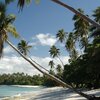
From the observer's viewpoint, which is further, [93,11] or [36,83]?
[36,83]

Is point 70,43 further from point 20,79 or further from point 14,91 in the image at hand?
point 20,79

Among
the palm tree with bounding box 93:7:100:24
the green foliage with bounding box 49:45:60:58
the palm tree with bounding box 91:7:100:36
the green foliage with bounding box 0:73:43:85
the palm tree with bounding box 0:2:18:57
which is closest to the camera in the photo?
the palm tree with bounding box 0:2:18:57

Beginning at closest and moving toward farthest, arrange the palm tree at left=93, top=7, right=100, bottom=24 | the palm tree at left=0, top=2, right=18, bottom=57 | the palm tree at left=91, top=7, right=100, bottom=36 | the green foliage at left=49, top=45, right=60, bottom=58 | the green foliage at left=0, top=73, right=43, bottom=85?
the palm tree at left=0, top=2, right=18, bottom=57 → the palm tree at left=91, top=7, right=100, bottom=36 → the palm tree at left=93, top=7, right=100, bottom=24 → the green foliage at left=49, top=45, right=60, bottom=58 → the green foliage at left=0, top=73, right=43, bottom=85

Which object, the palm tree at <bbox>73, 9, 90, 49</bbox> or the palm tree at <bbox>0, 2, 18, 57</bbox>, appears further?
the palm tree at <bbox>73, 9, 90, 49</bbox>

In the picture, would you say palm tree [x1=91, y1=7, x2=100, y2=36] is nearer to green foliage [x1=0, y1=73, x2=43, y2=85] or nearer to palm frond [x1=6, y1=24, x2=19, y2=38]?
palm frond [x1=6, y1=24, x2=19, y2=38]

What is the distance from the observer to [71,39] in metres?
71.9

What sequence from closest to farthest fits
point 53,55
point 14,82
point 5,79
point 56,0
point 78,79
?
point 56,0, point 78,79, point 53,55, point 14,82, point 5,79

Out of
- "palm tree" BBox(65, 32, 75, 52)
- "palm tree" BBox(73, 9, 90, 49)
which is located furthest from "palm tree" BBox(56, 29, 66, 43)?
"palm tree" BBox(73, 9, 90, 49)

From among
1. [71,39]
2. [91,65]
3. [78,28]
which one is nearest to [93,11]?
[91,65]

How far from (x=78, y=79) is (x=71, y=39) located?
2512cm

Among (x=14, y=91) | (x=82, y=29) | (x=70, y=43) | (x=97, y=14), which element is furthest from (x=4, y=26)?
(x=14, y=91)

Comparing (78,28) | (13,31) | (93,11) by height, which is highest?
(78,28)

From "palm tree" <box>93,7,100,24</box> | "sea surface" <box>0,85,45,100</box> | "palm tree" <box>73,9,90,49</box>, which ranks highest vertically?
"palm tree" <box>73,9,90,49</box>

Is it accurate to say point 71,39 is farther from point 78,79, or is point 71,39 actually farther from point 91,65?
point 91,65
